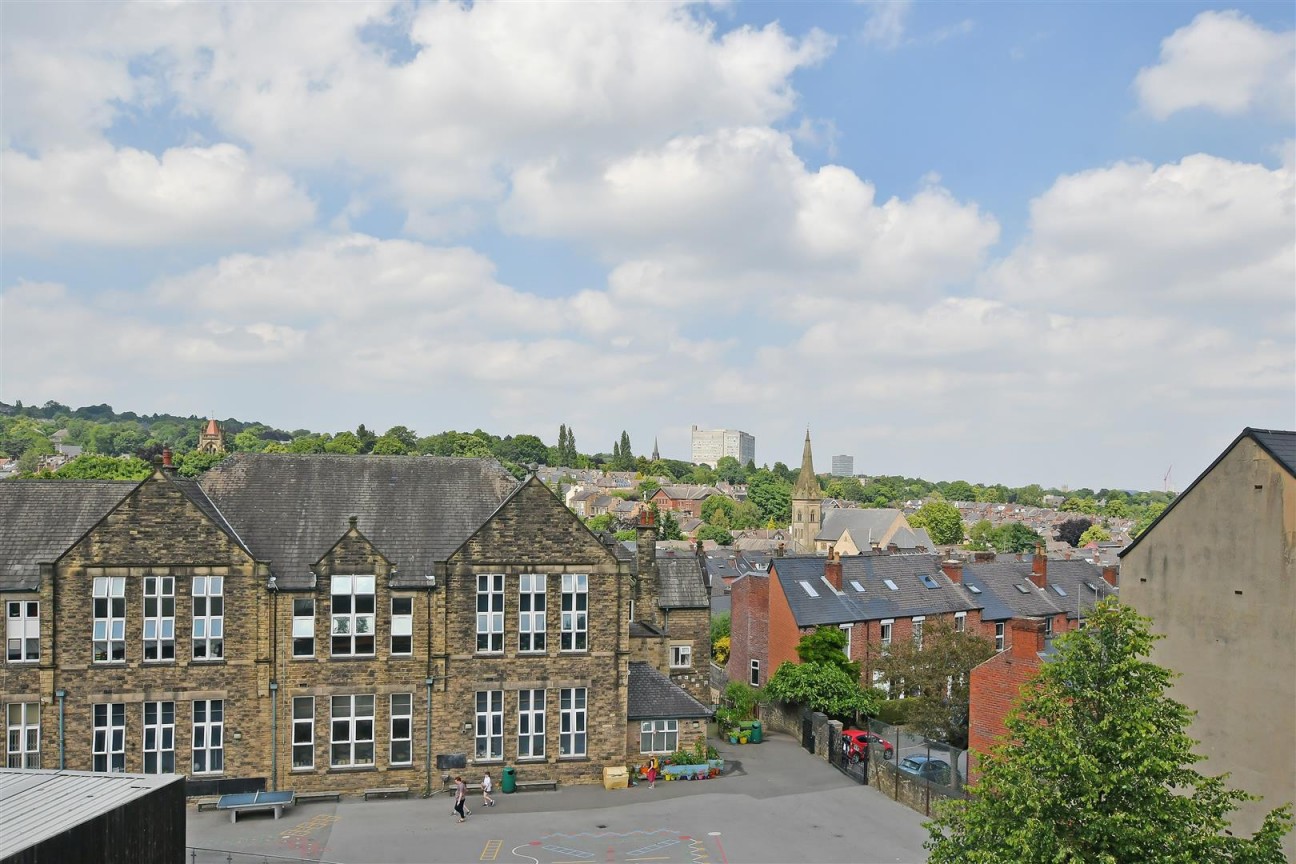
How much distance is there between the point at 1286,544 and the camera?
1981 centimetres

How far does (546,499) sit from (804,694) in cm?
1532

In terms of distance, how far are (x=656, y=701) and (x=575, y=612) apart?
4.86 m

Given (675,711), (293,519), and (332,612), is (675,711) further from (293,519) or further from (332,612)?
(293,519)

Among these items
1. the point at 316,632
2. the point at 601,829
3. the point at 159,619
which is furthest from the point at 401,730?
the point at 159,619

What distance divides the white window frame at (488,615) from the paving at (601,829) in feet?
16.1

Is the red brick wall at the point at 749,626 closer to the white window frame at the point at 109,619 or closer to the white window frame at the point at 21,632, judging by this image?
the white window frame at the point at 109,619

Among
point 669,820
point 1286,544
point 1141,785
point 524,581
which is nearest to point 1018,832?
point 1141,785

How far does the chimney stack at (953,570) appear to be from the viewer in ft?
172

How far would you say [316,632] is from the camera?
29.5 m

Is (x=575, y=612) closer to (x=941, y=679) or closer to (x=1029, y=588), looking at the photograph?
(x=941, y=679)

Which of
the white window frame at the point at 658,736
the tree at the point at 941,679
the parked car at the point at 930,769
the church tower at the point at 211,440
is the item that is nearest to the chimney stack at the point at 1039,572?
the tree at the point at 941,679

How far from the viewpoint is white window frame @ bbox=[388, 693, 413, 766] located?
30.0 metres

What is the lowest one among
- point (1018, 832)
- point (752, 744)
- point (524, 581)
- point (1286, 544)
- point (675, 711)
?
point (752, 744)

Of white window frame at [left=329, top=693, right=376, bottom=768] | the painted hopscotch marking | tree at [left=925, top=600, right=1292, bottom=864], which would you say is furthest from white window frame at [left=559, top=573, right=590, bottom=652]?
tree at [left=925, top=600, right=1292, bottom=864]
